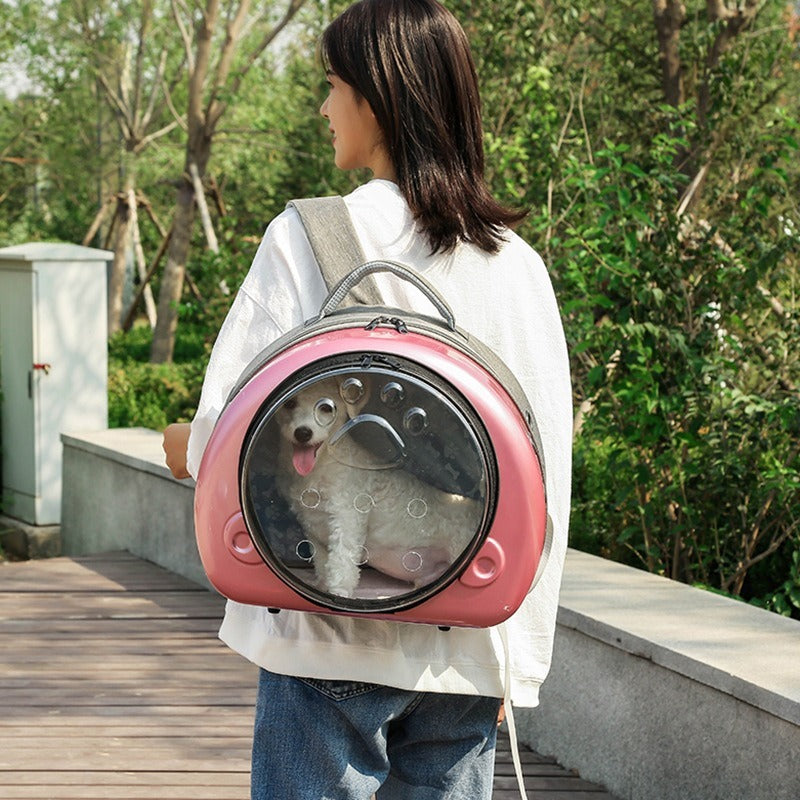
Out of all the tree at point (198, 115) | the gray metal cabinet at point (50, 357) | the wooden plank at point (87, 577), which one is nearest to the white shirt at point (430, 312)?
the wooden plank at point (87, 577)

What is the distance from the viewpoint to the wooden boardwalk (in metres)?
3.47

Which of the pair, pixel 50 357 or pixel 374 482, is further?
pixel 50 357

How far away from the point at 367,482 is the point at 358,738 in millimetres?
347

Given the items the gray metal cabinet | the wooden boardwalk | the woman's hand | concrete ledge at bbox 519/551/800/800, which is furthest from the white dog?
the gray metal cabinet

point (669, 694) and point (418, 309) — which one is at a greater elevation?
point (418, 309)

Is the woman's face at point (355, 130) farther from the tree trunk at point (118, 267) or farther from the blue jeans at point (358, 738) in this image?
the tree trunk at point (118, 267)

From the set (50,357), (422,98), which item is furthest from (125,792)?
(50,357)

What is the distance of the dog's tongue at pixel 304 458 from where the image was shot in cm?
153

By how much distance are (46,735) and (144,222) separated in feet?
66.6

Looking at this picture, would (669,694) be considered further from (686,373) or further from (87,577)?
(87,577)

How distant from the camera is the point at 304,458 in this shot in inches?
60.1

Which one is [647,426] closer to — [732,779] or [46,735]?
[732,779]

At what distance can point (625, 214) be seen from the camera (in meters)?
4.47

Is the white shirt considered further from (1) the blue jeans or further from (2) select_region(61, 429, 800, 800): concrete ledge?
(2) select_region(61, 429, 800, 800): concrete ledge
